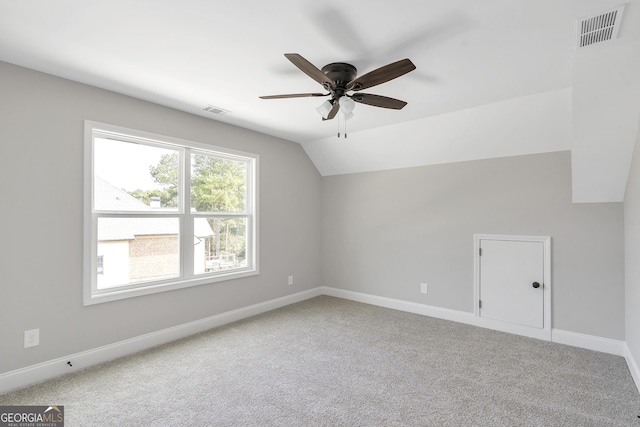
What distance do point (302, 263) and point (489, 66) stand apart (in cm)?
362

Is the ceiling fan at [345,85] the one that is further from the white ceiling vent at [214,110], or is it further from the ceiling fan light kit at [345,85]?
the white ceiling vent at [214,110]

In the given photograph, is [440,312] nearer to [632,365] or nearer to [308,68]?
[632,365]

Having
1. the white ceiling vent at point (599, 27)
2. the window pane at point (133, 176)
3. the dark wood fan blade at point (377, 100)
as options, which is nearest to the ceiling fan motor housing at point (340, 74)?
the dark wood fan blade at point (377, 100)

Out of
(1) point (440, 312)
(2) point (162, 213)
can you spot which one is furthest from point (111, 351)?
(1) point (440, 312)

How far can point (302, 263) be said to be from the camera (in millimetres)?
5008

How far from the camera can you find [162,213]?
336 cm

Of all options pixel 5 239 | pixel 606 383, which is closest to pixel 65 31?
pixel 5 239

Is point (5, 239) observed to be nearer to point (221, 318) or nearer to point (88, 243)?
point (88, 243)

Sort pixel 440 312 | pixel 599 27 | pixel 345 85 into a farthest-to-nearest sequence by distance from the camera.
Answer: pixel 440 312
pixel 345 85
pixel 599 27

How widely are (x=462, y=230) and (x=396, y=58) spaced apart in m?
2.47

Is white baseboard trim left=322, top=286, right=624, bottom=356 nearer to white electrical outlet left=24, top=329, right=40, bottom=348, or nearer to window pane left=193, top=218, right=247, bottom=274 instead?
window pane left=193, top=218, right=247, bottom=274

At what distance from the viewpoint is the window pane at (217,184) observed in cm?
372

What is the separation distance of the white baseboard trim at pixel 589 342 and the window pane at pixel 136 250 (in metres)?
4.19

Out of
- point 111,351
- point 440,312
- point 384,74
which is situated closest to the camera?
point 384,74
